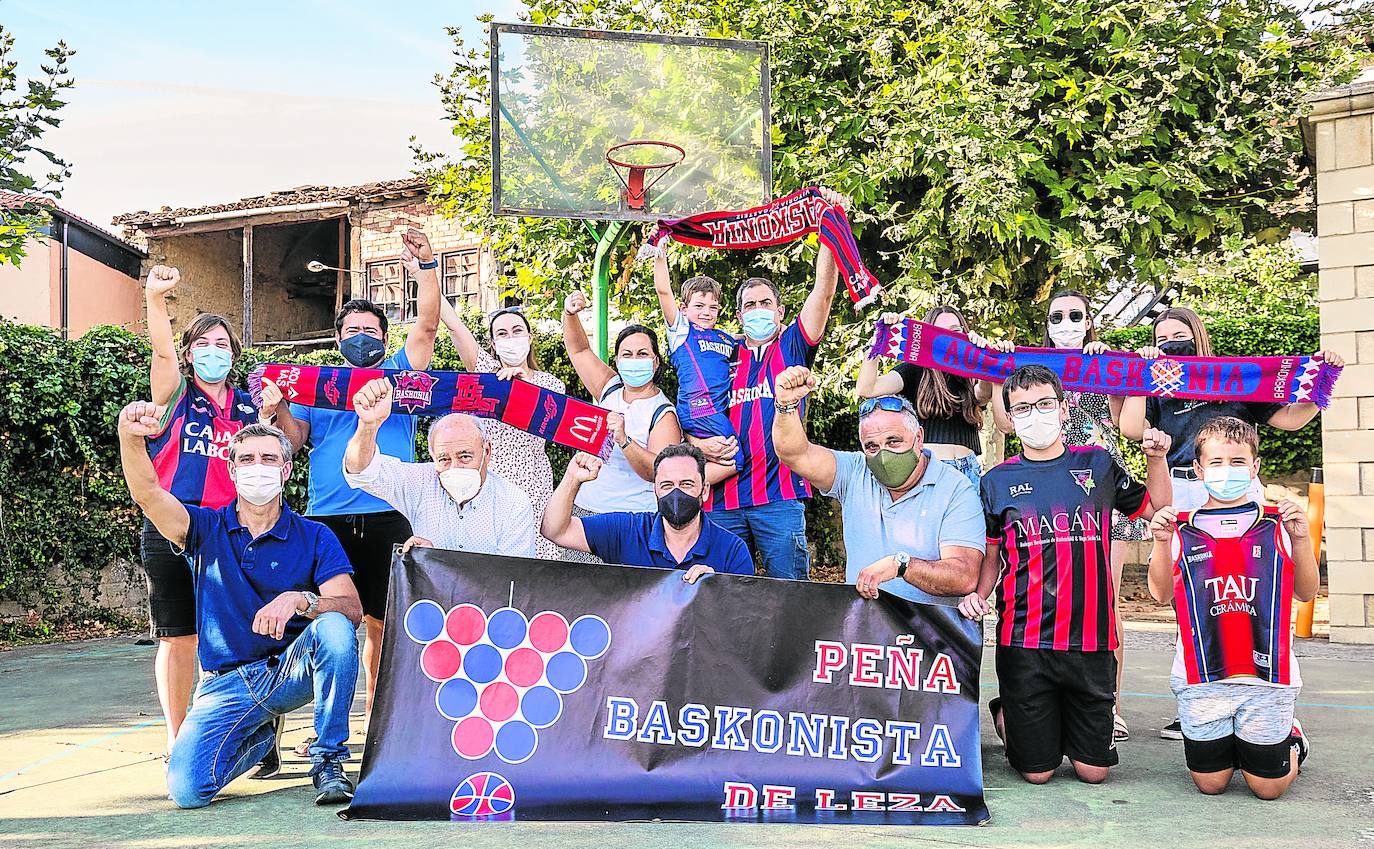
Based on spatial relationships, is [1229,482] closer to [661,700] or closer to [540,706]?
[661,700]

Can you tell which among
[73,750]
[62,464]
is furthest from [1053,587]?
[62,464]

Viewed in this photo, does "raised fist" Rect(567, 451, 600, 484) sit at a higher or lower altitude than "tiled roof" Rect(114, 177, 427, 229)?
lower

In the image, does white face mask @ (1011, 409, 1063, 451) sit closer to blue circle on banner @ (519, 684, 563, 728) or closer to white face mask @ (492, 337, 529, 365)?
Answer: blue circle on banner @ (519, 684, 563, 728)

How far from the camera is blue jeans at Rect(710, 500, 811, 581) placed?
222 inches

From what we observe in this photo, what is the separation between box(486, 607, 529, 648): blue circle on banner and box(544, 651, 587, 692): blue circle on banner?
0.48ft

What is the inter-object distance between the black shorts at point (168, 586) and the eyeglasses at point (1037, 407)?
10.9 feet

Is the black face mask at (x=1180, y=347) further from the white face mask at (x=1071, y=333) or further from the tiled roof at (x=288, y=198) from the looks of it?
the tiled roof at (x=288, y=198)

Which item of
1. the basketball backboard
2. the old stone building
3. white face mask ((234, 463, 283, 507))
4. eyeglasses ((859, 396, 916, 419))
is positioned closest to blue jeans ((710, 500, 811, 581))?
eyeglasses ((859, 396, 916, 419))

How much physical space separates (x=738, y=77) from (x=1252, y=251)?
5629 millimetres

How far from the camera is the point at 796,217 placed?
671 centimetres

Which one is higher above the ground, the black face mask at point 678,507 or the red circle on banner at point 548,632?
the black face mask at point 678,507

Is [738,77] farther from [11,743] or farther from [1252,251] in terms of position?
[11,743]

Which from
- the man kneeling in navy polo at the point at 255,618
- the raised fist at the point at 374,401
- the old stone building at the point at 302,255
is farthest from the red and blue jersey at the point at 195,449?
the old stone building at the point at 302,255

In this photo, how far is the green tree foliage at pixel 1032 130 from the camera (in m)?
10.2
